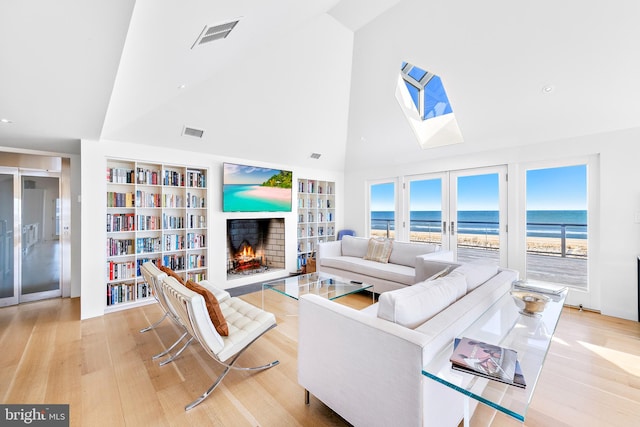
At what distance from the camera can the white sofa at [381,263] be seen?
371cm

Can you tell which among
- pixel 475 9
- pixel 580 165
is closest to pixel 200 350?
pixel 475 9

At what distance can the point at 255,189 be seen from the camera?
4.82m

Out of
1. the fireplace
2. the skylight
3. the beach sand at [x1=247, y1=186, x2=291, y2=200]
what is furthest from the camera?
the fireplace

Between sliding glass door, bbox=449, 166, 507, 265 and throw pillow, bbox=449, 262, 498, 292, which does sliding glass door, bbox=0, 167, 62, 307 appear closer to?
throw pillow, bbox=449, 262, 498, 292

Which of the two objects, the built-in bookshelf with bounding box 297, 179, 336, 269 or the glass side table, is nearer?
the glass side table

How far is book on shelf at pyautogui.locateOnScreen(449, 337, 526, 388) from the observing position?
3.62ft

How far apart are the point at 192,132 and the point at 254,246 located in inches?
102

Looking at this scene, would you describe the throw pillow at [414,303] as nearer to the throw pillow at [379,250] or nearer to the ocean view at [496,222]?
the throw pillow at [379,250]

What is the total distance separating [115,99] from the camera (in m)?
2.54

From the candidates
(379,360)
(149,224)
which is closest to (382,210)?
(149,224)

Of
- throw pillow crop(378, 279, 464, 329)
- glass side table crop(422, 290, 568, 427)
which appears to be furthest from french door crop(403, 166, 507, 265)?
throw pillow crop(378, 279, 464, 329)

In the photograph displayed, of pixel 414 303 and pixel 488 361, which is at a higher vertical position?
pixel 414 303

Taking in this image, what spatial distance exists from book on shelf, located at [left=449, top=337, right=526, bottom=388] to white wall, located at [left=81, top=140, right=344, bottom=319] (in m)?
3.92

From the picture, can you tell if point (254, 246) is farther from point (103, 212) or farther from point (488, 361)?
point (488, 361)
